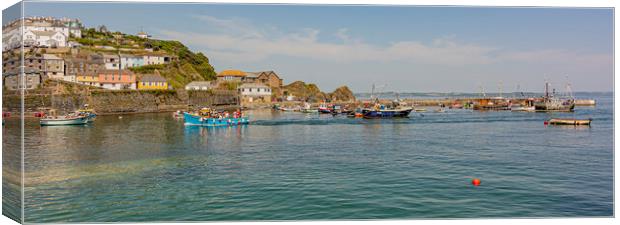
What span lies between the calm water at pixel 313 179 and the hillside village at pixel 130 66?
32.1 meters

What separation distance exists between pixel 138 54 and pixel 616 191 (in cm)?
8345

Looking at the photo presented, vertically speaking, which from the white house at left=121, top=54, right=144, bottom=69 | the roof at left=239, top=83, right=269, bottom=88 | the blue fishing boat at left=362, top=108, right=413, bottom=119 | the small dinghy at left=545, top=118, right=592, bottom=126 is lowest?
the small dinghy at left=545, top=118, right=592, bottom=126

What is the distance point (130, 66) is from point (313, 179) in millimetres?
73183

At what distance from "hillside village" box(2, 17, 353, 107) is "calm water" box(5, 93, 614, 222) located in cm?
3206

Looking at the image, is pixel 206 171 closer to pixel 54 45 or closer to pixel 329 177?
pixel 329 177

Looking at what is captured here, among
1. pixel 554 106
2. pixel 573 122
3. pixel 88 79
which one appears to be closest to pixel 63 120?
pixel 88 79

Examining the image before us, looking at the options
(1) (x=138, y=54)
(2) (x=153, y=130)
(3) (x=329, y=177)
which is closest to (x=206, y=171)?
(3) (x=329, y=177)

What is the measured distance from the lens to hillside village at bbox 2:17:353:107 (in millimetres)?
65250

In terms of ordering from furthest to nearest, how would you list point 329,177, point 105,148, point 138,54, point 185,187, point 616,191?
point 138,54, point 105,148, point 329,177, point 185,187, point 616,191

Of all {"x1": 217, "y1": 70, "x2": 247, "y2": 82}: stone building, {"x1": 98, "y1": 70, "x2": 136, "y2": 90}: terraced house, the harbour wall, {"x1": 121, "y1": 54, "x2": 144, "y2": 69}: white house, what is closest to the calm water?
the harbour wall

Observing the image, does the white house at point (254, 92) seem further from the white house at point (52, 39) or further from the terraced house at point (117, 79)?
the white house at point (52, 39)

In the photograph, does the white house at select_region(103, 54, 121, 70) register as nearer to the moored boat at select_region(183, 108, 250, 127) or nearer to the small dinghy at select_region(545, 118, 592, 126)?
the moored boat at select_region(183, 108, 250, 127)

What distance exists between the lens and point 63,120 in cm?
4544

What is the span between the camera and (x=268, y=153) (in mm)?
26500
